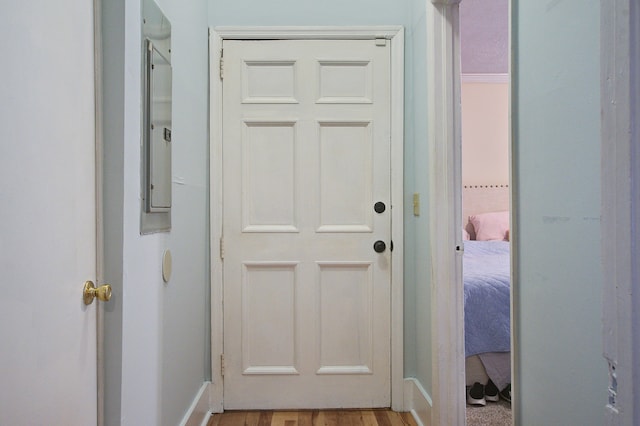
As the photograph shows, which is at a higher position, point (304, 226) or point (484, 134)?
point (484, 134)

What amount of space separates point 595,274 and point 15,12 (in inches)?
48.1

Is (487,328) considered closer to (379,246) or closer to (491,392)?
(491,392)

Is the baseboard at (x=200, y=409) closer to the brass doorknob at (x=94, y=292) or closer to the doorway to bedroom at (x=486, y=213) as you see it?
the brass doorknob at (x=94, y=292)

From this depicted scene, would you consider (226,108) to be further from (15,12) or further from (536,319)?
(536,319)

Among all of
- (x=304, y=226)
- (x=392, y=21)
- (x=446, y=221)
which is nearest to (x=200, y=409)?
(x=304, y=226)

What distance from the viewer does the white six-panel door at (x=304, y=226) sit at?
2635mm

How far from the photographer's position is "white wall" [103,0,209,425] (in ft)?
4.49

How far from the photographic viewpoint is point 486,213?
16.6 ft

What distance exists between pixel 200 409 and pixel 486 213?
360 centimetres

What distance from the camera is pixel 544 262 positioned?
1.18 metres

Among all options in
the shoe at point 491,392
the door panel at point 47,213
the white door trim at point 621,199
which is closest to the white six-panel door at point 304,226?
the shoe at point 491,392

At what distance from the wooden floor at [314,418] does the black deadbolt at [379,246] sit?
832 mm

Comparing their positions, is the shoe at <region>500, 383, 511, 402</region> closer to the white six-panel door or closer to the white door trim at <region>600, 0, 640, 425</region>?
the white six-panel door

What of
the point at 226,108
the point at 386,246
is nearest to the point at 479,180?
the point at 386,246
